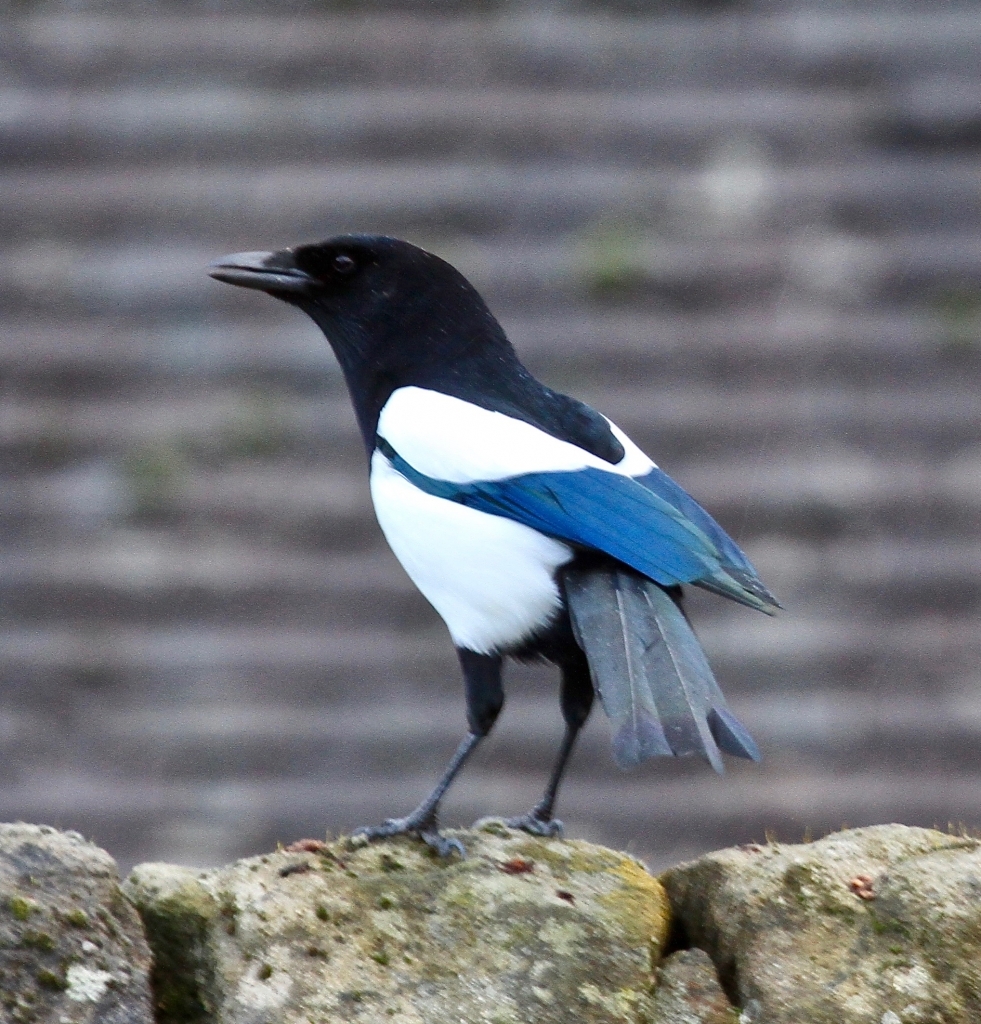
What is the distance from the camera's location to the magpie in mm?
1873

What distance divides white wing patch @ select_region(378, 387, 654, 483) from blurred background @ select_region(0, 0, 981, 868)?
1.43 meters

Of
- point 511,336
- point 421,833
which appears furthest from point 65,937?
point 511,336

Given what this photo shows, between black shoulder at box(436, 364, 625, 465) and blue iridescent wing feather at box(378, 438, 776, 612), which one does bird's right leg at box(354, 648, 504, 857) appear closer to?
blue iridescent wing feather at box(378, 438, 776, 612)

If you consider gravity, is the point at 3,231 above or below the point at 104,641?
above

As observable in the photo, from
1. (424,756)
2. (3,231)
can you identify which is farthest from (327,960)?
(3,231)

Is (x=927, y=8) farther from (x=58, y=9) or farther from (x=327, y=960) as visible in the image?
(x=327, y=960)

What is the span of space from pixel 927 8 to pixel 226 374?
171cm

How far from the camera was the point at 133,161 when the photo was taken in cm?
387

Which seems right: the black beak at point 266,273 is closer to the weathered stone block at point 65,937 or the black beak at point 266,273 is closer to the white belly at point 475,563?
the white belly at point 475,563

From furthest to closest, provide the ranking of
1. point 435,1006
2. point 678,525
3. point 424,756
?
point 424,756 < point 678,525 < point 435,1006

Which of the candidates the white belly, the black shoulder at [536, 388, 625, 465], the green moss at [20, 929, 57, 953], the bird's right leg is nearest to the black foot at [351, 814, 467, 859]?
the bird's right leg

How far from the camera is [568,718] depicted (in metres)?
2.09

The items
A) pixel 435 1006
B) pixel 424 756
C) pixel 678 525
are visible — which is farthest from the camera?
pixel 424 756

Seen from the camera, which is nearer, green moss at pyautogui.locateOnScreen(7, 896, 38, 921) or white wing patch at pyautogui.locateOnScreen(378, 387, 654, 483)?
green moss at pyautogui.locateOnScreen(7, 896, 38, 921)
